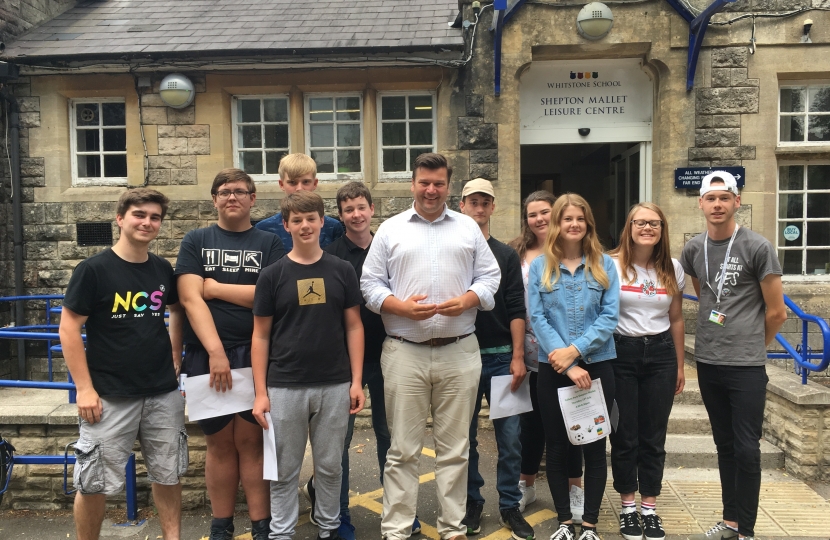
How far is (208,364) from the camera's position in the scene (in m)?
3.04

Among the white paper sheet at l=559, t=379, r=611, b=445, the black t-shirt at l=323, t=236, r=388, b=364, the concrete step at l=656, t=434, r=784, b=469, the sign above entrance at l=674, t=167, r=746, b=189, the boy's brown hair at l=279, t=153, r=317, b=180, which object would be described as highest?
the sign above entrance at l=674, t=167, r=746, b=189

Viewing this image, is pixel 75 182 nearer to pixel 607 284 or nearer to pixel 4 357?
pixel 4 357

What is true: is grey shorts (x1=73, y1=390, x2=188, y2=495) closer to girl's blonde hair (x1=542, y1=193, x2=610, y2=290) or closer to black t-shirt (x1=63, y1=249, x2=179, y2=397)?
black t-shirt (x1=63, y1=249, x2=179, y2=397)

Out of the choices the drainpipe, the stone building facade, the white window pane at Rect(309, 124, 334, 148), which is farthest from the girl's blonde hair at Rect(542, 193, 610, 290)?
the drainpipe

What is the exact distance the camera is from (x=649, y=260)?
11.0ft

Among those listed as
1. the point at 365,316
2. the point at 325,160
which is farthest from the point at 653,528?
the point at 325,160

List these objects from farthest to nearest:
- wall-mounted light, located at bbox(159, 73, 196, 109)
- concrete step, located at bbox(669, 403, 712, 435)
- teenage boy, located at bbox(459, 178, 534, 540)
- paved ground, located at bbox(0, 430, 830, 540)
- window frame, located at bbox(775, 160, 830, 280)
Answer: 1. window frame, located at bbox(775, 160, 830, 280)
2. wall-mounted light, located at bbox(159, 73, 196, 109)
3. concrete step, located at bbox(669, 403, 712, 435)
4. paved ground, located at bbox(0, 430, 830, 540)
5. teenage boy, located at bbox(459, 178, 534, 540)

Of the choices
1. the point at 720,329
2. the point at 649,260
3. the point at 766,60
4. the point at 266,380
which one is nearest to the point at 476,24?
the point at 766,60

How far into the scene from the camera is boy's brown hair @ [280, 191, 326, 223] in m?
2.93

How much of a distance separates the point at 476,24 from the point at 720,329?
4.87m

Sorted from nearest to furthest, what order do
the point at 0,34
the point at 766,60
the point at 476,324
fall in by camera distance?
the point at 476,324 < the point at 766,60 < the point at 0,34

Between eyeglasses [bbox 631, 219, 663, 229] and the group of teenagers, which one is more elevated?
eyeglasses [bbox 631, 219, 663, 229]

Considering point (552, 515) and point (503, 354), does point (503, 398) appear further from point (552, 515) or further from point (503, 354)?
point (552, 515)

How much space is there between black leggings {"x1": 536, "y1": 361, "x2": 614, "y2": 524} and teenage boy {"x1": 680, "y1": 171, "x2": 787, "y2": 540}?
598mm
